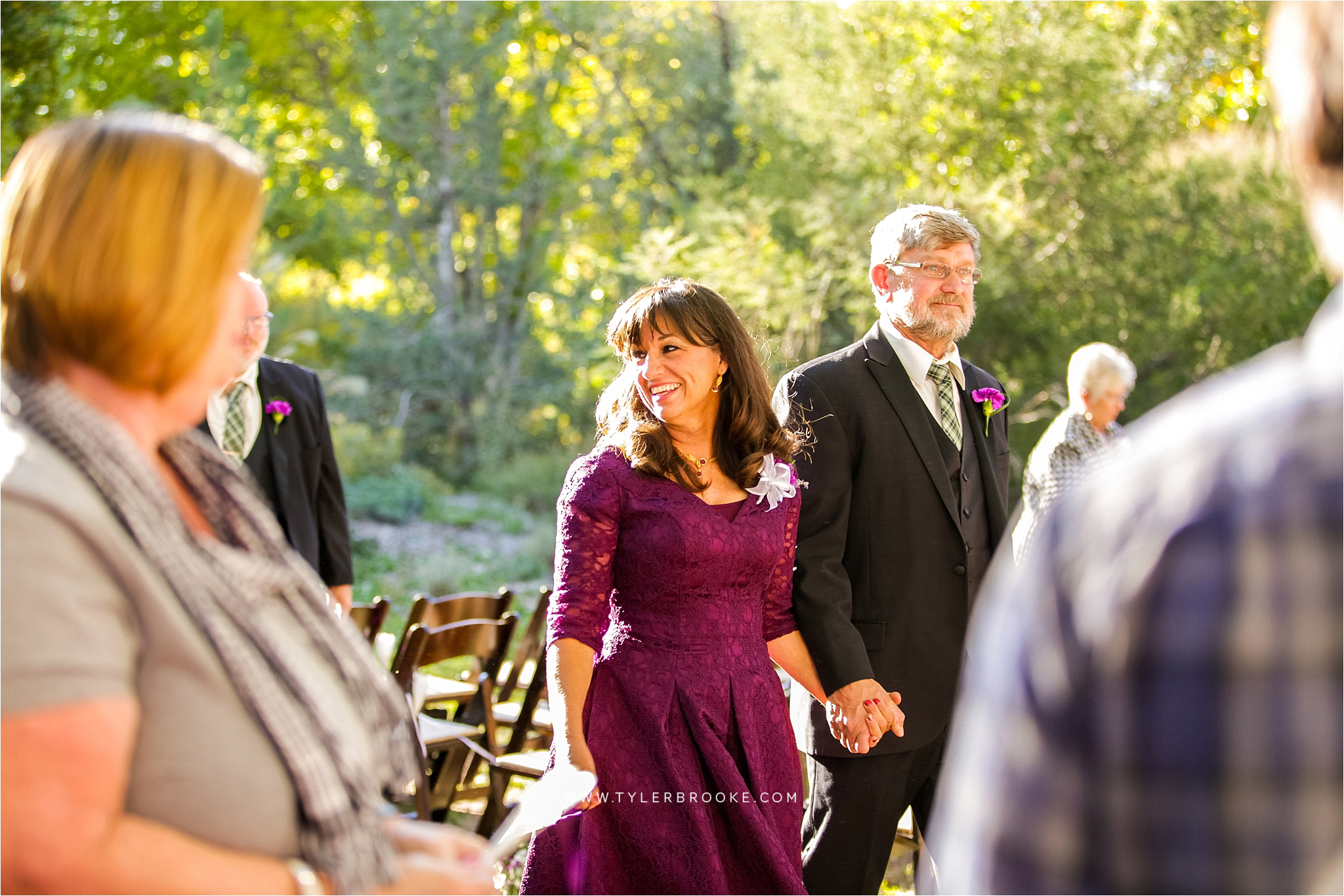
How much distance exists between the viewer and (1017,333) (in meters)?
11.8

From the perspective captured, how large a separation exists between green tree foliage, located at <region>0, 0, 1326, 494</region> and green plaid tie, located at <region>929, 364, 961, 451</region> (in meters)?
6.84

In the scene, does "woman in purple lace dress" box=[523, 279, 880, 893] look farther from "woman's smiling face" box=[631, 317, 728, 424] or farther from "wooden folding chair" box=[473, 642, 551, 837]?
"wooden folding chair" box=[473, 642, 551, 837]

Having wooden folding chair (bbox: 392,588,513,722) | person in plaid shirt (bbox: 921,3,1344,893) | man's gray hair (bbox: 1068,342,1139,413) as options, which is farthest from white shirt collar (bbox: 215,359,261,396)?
man's gray hair (bbox: 1068,342,1139,413)

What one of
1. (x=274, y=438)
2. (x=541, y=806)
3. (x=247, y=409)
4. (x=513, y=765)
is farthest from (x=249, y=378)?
(x=541, y=806)

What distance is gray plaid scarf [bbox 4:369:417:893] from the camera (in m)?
1.09

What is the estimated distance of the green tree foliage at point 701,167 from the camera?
11258mm

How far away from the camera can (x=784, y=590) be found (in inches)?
120

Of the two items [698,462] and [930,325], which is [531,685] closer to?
[698,462]

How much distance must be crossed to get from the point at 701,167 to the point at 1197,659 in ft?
49.5

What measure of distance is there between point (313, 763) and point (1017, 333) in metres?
11.5

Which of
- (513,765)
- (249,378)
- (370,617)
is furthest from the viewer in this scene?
(370,617)

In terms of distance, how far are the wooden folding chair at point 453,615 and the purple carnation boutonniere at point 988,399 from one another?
2.50 m

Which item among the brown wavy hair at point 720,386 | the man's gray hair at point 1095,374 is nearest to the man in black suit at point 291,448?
the brown wavy hair at point 720,386

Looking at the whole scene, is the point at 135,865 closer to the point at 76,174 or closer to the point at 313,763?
the point at 313,763
